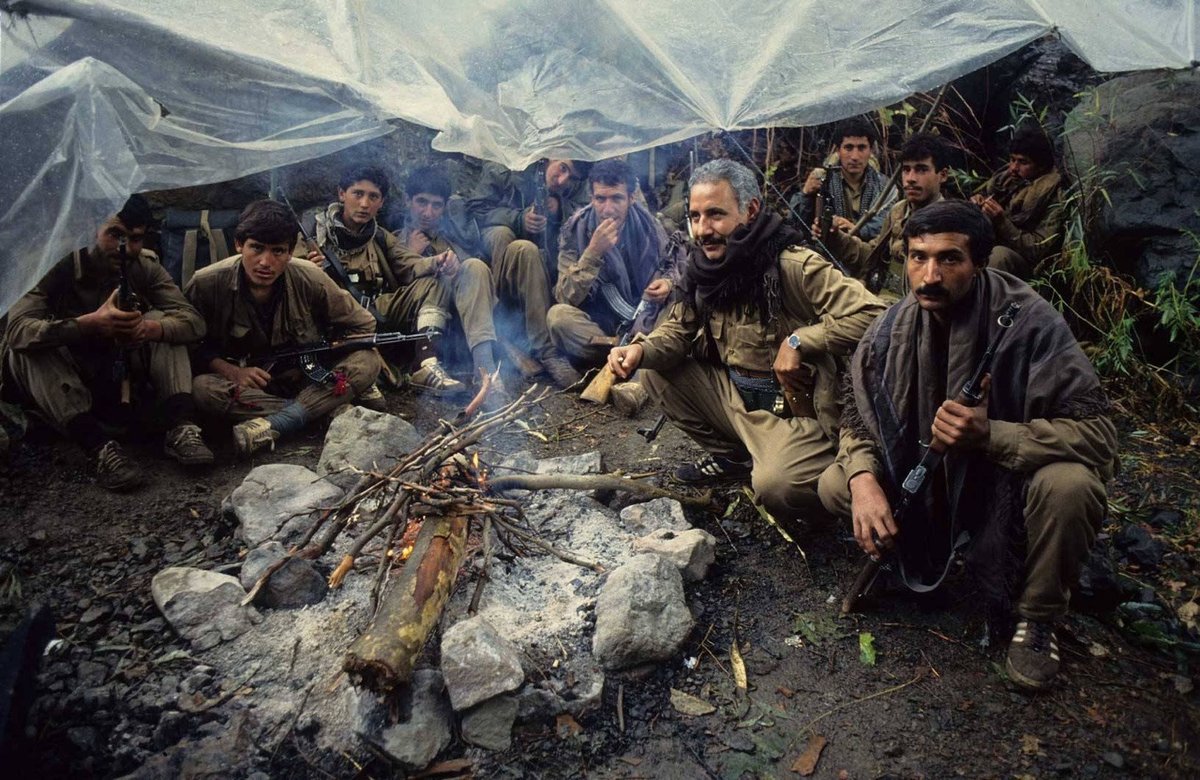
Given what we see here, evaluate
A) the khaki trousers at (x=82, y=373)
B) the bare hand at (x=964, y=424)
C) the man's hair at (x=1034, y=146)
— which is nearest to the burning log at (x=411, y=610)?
the bare hand at (x=964, y=424)

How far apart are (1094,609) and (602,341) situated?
371 cm

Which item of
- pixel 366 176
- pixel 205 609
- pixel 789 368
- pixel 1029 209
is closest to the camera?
pixel 205 609

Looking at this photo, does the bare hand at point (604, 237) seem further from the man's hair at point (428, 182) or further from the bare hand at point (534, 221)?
the man's hair at point (428, 182)

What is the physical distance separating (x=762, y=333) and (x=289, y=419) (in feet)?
10.0

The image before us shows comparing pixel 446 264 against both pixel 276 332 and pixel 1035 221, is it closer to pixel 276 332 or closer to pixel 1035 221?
pixel 276 332

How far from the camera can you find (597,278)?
619 centimetres

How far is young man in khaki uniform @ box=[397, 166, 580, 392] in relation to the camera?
6.27 m

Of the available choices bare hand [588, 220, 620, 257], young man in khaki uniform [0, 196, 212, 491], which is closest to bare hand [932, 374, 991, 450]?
bare hand [588, 220, 620, 257]

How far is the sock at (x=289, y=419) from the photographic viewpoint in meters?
→ 4.84

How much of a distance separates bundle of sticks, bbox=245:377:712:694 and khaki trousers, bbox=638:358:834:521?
43 cm

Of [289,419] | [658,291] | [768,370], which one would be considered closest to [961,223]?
[768,370]

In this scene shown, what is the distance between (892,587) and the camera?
3326 mm

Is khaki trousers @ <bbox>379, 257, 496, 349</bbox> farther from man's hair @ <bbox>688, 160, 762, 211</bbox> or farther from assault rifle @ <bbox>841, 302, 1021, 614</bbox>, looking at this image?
assault rifle @ <bbox>841, 302, 1021, 614</bbox>

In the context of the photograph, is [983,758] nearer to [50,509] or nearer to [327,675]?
[327,675]
